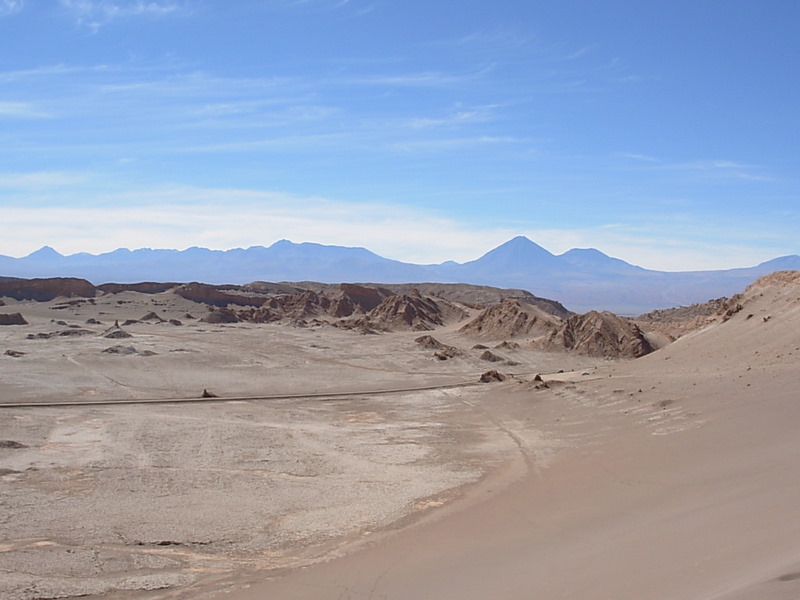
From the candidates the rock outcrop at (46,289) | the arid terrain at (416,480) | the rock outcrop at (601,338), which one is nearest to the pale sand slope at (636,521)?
the arid terrain at (416,480)

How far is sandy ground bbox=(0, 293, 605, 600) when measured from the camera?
422 inches

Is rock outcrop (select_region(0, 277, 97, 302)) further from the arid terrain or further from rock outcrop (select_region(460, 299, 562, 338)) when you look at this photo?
the arid terrain

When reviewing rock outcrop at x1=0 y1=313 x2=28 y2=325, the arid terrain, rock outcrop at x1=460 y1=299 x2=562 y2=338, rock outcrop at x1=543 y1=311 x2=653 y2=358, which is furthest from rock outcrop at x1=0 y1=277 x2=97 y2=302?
rock outcrop at x1=543 y1=311 x2=653 y2=358

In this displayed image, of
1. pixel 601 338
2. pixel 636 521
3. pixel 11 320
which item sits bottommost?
pixel 11 320

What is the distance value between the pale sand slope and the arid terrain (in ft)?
0.17

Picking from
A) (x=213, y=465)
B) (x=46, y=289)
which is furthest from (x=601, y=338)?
(x=46, y=289)

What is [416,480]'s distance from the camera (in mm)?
15836

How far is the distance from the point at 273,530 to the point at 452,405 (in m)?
17.4

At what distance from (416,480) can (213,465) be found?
4768 millimetres

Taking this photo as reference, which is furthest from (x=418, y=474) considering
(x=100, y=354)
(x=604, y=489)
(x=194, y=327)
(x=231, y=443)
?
(x=194, y=327)

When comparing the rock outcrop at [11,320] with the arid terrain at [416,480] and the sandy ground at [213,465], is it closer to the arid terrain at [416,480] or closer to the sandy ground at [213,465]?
the sandy ground at [213,465]

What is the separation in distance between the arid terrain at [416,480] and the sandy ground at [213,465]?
0.07 meters

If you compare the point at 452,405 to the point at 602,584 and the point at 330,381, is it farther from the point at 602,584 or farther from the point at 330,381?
the point at 602,584

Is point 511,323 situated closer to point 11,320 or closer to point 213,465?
point 11,320
